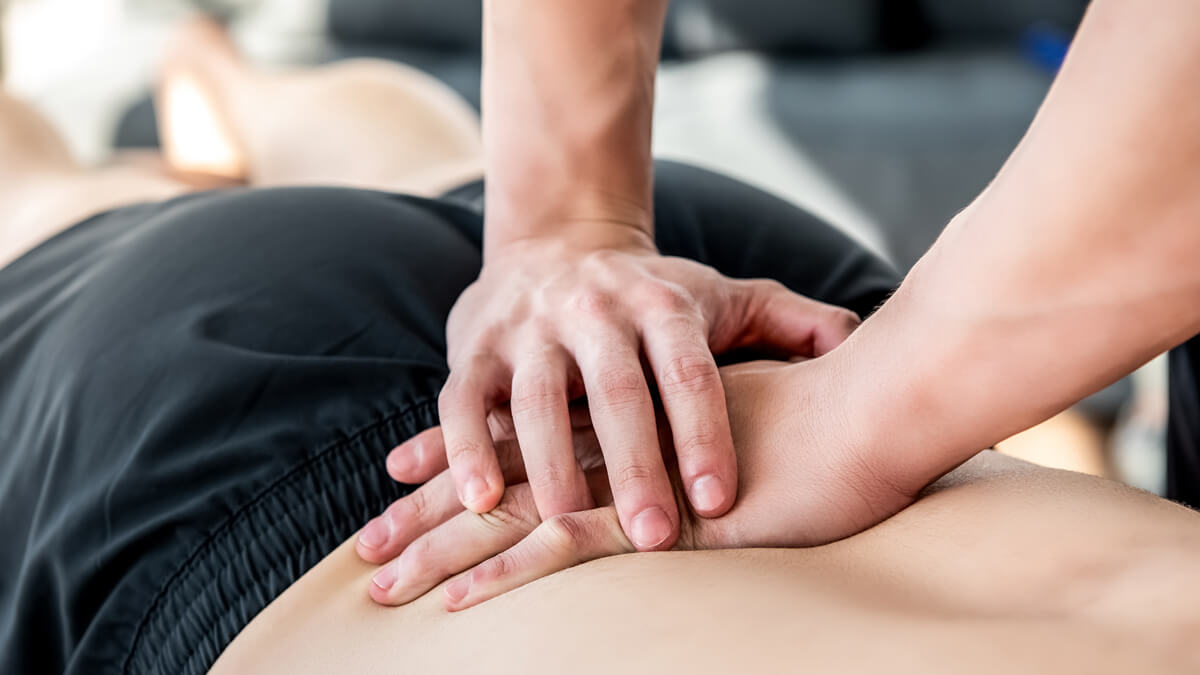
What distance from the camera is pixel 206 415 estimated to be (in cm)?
57

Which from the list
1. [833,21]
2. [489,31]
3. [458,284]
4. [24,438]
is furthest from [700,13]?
[24,438]

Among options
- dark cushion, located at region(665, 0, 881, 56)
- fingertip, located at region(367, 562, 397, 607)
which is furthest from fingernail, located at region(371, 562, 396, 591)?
dark cushion, located at region(665, 0, 881, 56)

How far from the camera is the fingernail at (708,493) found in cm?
50

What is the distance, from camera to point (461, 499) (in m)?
0.55

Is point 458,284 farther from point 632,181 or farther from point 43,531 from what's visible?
point 43,531

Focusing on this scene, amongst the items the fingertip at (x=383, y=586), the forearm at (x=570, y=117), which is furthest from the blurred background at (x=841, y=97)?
the fingertip at (x=383, y=586)

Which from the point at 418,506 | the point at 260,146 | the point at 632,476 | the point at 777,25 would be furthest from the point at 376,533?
the point at 777,25

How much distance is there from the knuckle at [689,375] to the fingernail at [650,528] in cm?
7

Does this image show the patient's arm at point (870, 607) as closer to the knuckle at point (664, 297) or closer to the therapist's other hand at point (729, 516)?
the therapist's other hand at point (729, 516)

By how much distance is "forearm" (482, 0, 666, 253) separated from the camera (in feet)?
2.43

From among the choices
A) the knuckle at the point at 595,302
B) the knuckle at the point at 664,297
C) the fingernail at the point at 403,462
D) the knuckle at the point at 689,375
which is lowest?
the fingernail at the point at 403,462

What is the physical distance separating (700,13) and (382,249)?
1.60m

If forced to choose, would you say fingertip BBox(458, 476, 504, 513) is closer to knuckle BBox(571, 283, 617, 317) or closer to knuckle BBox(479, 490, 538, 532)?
knuckle BBox(479, 490, 538, 532)

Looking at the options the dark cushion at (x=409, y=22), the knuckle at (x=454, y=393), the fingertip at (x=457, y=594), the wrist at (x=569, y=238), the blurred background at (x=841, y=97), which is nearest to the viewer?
the fingertip at (x=457, y=594)
